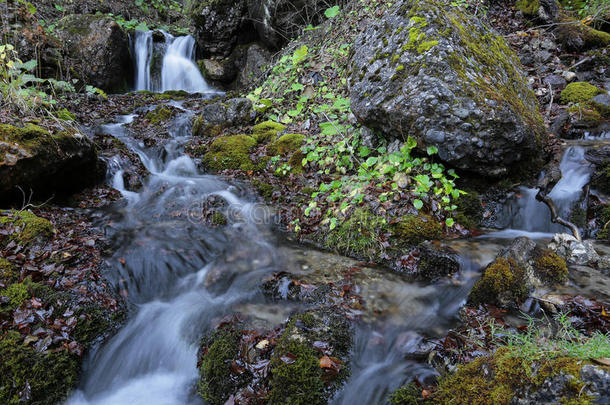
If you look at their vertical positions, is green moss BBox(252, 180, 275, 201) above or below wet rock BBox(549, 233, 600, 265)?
above

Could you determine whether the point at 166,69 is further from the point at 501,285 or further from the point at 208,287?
the point at 501,285

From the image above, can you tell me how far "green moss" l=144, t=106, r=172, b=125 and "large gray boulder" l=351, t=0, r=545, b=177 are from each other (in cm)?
685

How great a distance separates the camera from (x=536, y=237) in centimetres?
436

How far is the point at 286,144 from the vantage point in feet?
23.4

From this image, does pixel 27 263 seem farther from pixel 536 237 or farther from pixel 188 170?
pixel 536 237

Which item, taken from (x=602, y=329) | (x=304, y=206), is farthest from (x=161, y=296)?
(x=602, y=329)

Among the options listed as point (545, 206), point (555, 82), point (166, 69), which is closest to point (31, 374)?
point (545, 206)

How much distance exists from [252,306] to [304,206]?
2.26 m

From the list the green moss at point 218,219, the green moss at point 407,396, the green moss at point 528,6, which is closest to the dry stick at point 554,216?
the green moss at point 407,396

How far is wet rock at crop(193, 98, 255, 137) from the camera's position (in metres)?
8.77

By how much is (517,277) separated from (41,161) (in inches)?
264

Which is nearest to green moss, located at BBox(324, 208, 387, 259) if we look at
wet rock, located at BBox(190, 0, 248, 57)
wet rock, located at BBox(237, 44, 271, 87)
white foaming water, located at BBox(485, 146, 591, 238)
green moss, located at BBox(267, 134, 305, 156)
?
white foaming water, located at BBox(485, 146, 591, 238)

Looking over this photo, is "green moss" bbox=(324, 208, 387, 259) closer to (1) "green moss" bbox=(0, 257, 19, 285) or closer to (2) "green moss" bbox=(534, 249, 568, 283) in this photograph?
(2) "green moss" bbox=(534, 249, 568, 283)

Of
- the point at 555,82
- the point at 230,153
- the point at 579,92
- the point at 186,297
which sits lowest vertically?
the point at 186,297
